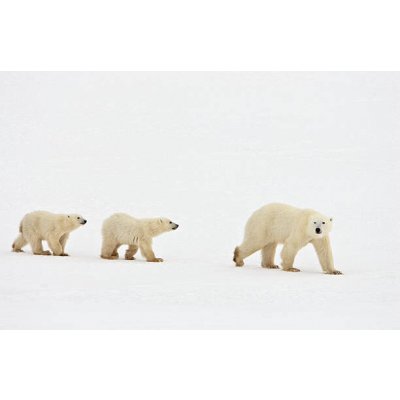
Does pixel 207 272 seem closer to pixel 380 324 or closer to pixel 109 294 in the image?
pixel 109 294

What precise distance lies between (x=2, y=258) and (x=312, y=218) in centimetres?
450

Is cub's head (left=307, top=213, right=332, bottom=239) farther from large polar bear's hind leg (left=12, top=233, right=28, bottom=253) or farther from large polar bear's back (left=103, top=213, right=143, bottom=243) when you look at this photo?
large polar bear's hind leg (left=12, top=233, right=28, bottom=253)

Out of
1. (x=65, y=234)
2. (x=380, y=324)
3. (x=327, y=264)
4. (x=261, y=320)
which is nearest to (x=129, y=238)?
(x=65, y=234)

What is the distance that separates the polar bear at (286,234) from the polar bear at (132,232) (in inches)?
48.0

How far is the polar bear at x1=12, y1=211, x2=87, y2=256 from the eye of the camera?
11.9 metres

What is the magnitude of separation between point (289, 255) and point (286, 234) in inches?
12.1

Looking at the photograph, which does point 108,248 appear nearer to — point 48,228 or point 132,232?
point 132,232

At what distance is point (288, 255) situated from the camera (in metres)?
10.9

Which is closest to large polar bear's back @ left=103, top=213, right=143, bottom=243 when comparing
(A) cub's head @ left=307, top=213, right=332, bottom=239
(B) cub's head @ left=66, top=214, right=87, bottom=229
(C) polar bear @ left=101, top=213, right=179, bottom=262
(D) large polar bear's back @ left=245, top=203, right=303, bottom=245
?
(C) polar bear @ left=101, top=213, right=179, bottom=262

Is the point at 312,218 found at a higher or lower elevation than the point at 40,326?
higher

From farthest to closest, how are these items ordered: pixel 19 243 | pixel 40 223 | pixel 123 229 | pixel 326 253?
pixel 19 243 < pixel 40 223 < pixel 123 229 < pixel 326 253

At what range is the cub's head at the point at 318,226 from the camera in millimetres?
10656

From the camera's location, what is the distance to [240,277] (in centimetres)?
1041

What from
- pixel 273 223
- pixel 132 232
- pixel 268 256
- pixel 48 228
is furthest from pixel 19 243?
pixel 273 223
